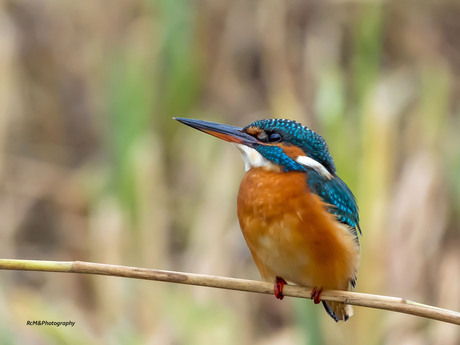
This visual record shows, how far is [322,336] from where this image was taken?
285 cm

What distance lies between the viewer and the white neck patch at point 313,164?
254cm

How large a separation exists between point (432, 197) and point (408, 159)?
347 millimetres

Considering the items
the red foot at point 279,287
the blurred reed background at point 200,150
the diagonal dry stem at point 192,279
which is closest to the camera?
the diagonal dry stem at point 192,279

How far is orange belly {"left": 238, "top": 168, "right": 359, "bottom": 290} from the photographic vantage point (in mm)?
2402

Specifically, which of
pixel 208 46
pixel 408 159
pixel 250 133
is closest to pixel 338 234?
pixel 250 133

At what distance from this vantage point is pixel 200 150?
435cm

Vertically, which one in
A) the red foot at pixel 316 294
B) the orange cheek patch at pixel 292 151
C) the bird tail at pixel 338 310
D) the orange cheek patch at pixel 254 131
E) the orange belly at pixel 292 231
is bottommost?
the bird tail at pixel 338 310

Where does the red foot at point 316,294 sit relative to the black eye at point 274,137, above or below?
below

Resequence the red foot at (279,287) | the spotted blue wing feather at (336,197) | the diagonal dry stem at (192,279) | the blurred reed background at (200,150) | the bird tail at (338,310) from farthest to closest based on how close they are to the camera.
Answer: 1. the blurred reed background at (200,150)
2. the bird tail at (338,310)
3. the spotted blue wing feather at (336,197)
4. the red foot at (279,287)
5. the diagonal dry stem at (192,279)

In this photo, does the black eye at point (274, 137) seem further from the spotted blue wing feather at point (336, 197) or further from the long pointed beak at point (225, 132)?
the spotted blue wing feather at point (336, 197)

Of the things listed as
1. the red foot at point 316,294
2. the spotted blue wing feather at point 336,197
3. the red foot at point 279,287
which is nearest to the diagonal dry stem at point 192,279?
the red foot at point 279,287

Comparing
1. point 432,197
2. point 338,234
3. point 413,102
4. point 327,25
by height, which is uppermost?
point 327,25

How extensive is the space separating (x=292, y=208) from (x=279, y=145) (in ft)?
0.79

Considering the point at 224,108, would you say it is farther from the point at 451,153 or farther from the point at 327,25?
the point at 451,153
